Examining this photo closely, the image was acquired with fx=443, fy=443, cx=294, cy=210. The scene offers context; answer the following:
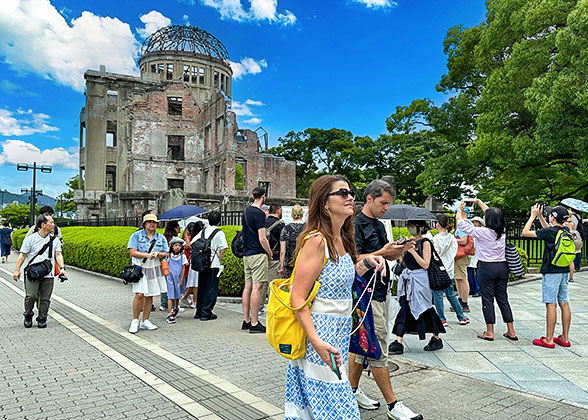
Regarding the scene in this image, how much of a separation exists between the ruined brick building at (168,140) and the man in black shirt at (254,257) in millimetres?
28966

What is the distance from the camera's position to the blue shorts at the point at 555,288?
20.0 ft

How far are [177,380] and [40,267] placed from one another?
4222mm

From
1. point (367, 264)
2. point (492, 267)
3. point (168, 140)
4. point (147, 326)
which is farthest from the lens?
point (168, 140)

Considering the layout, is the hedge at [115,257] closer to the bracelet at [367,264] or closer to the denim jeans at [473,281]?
the denim jeans at [473,281]

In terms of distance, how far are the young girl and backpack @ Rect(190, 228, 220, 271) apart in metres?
0.57

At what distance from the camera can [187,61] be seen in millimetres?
51594

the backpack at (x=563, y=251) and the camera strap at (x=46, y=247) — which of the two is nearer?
the backpack at (x=563, y=251)

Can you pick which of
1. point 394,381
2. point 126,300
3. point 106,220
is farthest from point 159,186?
point 394,381

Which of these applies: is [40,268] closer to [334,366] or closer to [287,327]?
[287,327]

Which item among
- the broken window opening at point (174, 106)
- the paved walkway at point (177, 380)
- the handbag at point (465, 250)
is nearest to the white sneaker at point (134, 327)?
the paved walkway at point (177, 380)

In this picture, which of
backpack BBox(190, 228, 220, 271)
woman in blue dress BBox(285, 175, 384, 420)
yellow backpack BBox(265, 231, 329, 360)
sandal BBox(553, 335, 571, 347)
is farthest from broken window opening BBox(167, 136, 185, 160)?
yellow backpack BBox(265, 231, 329, 360)

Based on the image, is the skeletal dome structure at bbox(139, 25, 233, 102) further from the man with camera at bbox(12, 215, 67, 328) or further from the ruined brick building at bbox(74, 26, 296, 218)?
the man with camera at bbox(12, 215, 67, 328)

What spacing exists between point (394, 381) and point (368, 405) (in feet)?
2.80

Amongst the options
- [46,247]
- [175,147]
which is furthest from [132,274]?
[175,147]
